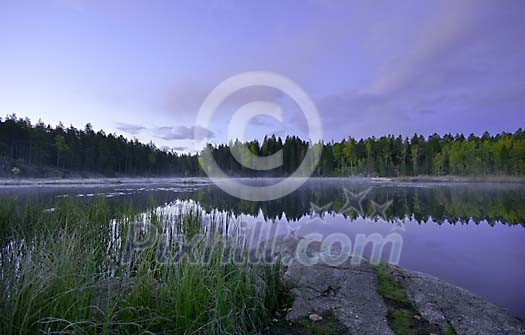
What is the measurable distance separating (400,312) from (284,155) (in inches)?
3377

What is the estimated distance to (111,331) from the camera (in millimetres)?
2434

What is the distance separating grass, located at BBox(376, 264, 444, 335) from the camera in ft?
11.2

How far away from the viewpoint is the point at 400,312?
12.7ft

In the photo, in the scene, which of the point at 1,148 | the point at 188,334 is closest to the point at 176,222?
the point at 188,334

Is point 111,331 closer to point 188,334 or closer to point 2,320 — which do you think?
point 188,334

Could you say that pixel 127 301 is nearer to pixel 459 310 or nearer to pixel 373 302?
pixel 373 302

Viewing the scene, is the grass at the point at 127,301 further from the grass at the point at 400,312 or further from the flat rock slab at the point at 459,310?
the flat rock slab at the point at 459,310

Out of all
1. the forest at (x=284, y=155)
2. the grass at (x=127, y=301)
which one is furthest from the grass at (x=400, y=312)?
the forest at (x=284, y=155)

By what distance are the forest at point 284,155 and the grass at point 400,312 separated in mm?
61228

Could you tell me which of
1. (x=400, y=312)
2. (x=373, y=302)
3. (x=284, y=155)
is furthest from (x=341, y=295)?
(x=284, y=155)

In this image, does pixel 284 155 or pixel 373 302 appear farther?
pixel 284 155

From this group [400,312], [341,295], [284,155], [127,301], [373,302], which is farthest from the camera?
[284,155]

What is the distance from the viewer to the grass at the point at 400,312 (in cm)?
343

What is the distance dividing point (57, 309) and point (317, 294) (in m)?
3.38
